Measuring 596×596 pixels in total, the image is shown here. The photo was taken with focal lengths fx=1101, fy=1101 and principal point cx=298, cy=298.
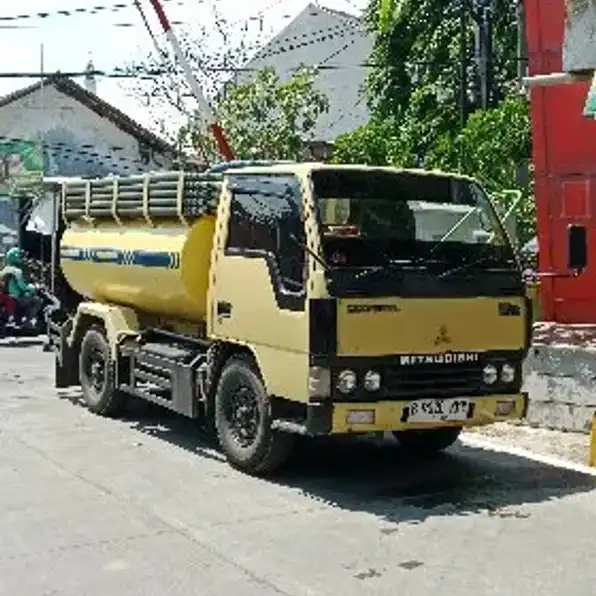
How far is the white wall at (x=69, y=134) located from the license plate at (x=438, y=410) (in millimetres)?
27169

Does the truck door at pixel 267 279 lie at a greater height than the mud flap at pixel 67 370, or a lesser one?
greater

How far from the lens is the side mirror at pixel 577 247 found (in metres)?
11.0

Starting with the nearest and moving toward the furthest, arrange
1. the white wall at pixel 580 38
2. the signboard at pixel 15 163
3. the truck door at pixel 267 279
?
the truck door at pixel 267 279, the white wall at pixel 580 38, the signboard at pixel 15 163

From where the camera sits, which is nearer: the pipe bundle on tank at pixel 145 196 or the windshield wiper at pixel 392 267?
the windshield wiper at pixel 392 267

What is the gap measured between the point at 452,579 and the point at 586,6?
6429 mm

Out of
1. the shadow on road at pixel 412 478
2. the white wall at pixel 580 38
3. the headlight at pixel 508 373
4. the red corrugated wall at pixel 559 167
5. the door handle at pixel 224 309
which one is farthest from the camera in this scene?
the red corrugated wall at pixel 559 167

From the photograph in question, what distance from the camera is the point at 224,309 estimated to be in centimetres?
837

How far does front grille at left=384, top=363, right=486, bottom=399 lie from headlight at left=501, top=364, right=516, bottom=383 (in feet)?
0.72

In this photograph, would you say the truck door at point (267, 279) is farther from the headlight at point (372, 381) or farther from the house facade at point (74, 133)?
the house facade at point (74, 133)

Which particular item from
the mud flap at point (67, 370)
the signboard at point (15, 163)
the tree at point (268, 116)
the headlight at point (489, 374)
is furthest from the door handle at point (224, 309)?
the signboard at point (15, 163)

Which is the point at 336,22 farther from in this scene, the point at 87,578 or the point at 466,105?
the point at 87,578

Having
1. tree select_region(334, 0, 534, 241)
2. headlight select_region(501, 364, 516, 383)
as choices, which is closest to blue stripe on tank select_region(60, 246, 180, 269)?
headlight select_region(501, 364, 516, 383)

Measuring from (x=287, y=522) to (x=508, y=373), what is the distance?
219cm

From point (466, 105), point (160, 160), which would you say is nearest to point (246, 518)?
point (466, 105)
